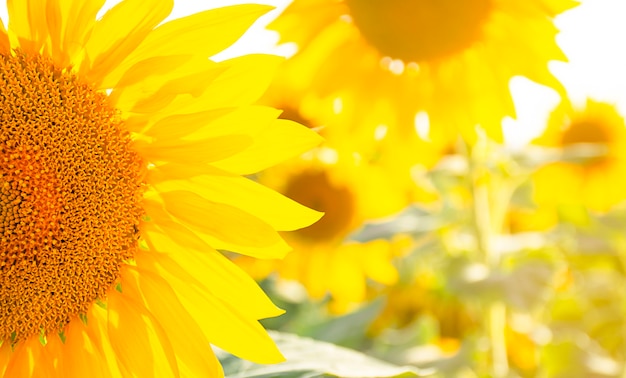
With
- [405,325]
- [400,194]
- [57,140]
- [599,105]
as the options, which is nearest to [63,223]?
[57,140]

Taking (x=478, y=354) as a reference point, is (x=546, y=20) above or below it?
above

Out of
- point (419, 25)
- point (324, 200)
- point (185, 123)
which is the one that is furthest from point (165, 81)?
point (324, 200)

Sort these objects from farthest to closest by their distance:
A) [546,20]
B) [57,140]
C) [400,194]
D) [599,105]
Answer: [599,105]
[400,194]
[546,20]
[57,140]

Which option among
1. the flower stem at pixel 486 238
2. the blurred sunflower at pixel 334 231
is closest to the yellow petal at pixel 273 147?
the flower stem at pixel 486 238

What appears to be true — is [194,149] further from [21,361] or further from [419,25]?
[419,25]

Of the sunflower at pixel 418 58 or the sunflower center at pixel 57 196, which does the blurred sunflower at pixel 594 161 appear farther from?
the sunflower center at pixel 57 196

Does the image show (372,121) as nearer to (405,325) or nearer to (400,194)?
(400,194)
